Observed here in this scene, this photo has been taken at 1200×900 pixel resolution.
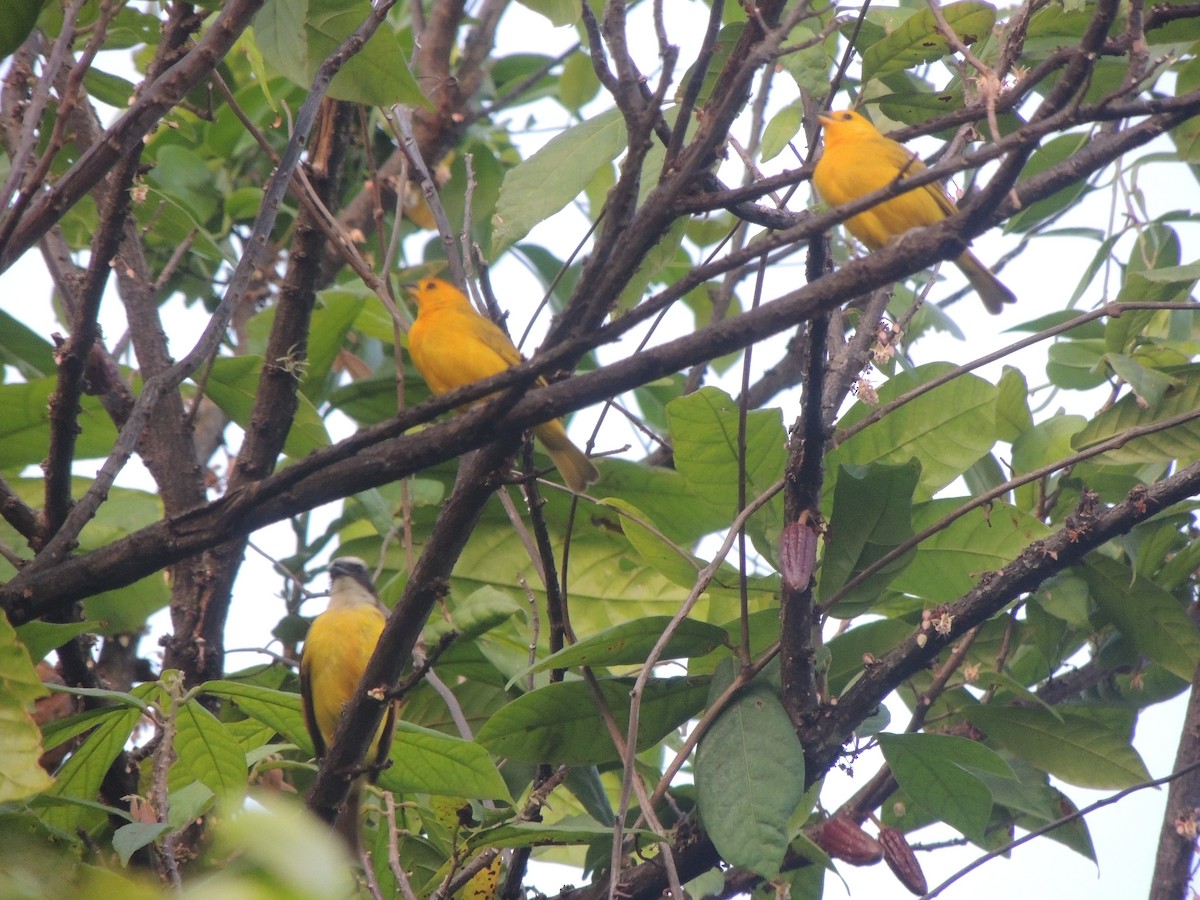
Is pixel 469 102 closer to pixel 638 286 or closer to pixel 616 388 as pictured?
pixel 638 286

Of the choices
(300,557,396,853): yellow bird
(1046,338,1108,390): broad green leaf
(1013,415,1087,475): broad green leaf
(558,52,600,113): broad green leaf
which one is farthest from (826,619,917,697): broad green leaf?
(558,52,600,113): broad green leaf

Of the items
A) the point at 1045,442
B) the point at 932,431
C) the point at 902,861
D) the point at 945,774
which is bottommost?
the point at 902,861

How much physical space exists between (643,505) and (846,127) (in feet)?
4.92

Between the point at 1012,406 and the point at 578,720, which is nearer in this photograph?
the point at 578,720

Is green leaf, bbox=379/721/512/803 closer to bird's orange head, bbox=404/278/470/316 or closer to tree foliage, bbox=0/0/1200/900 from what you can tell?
tree foliage, bbox=0/0/1200/900

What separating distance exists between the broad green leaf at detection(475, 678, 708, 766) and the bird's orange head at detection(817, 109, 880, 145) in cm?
210

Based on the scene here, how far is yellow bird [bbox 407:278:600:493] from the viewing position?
4.42 m

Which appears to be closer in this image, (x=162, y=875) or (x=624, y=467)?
(x=162, y=875)

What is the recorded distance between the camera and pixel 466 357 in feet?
15.7

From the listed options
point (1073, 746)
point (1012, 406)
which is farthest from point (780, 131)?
point (1073, 746)

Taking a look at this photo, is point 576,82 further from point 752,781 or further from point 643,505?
point 752,781

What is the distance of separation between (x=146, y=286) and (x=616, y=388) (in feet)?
8.82

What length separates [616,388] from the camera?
203 centimetres

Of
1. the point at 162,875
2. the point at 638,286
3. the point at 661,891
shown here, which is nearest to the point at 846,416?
the point at 638,286
